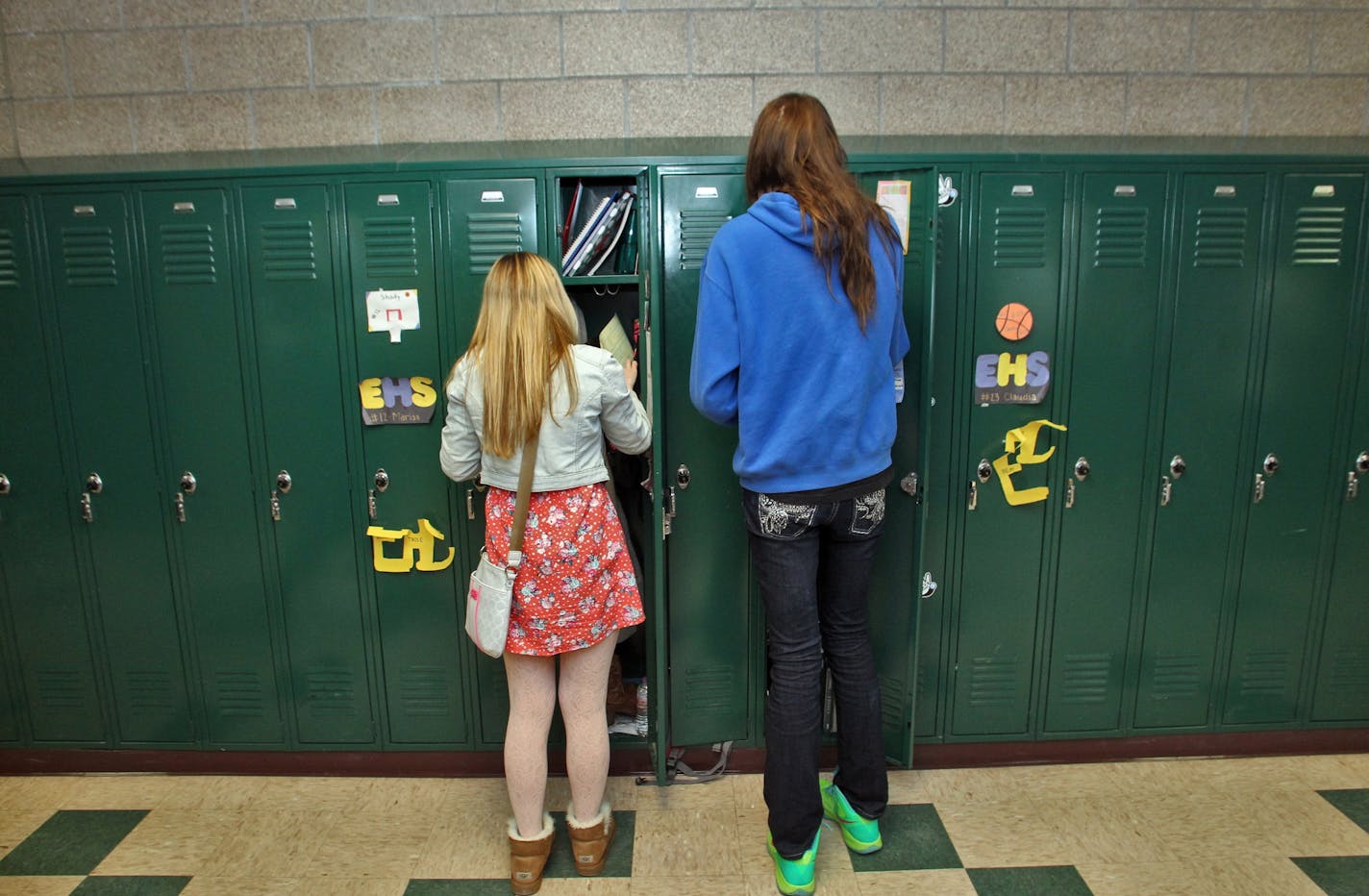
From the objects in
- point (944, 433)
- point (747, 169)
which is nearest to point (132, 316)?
point (747, 169)

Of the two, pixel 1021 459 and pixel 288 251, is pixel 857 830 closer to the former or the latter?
pixel 1021 459

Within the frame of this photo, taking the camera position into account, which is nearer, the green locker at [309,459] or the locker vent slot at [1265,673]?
the green locker at [309,459]

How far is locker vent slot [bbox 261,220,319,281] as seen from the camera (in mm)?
2121

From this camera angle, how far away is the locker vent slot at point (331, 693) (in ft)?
7.59

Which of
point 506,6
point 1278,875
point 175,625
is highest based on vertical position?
point 506,6

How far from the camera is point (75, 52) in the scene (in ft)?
8.64

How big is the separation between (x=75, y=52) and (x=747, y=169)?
101 inches

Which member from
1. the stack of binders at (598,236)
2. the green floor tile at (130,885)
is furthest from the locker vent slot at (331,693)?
the stack of binders at (598,236)

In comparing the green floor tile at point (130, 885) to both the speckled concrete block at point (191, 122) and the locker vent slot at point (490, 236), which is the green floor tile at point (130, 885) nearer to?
the locker vent slot at point (490, 236)

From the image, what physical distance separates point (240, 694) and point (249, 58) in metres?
2.13

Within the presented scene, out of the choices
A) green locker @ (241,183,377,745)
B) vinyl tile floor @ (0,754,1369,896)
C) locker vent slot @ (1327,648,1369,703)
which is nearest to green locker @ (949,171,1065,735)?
vinyl tile floor @ (0,754,1369,896)

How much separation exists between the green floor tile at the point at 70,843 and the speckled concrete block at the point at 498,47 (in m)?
2.52

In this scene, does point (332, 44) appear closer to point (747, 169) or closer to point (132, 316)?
point (132, 316)

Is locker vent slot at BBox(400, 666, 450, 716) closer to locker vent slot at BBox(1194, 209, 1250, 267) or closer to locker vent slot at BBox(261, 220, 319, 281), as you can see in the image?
locker vent slot at BBox(261, 220, 319, 281)
